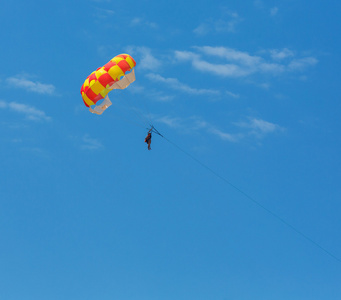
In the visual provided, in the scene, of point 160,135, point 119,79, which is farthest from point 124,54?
point 160,135

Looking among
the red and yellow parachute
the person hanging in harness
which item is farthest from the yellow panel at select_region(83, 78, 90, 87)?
the person hanging in harness

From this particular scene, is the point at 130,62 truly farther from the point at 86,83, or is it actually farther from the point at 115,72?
the point at 86,83

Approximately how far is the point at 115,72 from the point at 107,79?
0.78 m

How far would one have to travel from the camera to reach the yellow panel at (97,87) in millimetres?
74750

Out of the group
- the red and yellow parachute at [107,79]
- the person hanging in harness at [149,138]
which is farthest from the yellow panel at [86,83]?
the person hanging in harness at [149,138]

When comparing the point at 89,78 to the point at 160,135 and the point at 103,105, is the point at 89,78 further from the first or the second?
the point at 160,135

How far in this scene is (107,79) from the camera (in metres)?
74.6

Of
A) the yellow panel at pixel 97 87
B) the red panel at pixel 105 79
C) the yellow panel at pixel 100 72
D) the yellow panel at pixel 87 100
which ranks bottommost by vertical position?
the yellow panel at pixel 87 100

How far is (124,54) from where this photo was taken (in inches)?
3017

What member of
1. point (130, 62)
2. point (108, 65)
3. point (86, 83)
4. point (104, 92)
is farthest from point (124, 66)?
point (86, 83)

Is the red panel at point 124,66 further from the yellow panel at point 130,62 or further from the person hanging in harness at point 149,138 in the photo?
the person hanging in harness at point 149,138

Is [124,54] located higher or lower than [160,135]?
higher

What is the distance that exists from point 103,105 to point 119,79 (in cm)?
259

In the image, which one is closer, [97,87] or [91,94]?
[97,87]
